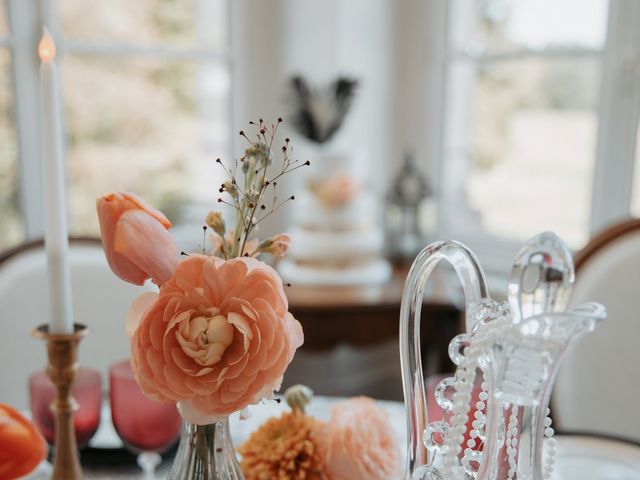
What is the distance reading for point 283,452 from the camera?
0.61 m

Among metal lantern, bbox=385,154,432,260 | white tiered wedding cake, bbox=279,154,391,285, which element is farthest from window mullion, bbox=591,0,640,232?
white tiered wedding cake, bbox=279,154,391,285

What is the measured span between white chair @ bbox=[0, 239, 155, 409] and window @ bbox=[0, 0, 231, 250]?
0.69 meters

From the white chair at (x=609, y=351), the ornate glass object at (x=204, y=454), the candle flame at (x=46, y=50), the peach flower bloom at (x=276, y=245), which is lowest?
the white chair at (x=609, y=351)

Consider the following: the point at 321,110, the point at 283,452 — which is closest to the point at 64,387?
the point at 283,452

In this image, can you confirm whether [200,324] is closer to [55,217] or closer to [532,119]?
[55,217]

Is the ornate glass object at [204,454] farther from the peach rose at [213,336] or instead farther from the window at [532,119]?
the window at [532,119]

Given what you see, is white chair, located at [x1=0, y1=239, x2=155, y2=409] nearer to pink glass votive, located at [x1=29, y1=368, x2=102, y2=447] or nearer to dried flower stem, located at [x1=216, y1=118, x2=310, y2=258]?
pink glass votive, located at [x1=29, y1=368, x2=102, y2=447]

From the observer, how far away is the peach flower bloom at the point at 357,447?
2.02 ft

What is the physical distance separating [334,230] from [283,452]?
116cm

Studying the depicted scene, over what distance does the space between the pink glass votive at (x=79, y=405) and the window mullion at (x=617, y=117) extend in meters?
1.59

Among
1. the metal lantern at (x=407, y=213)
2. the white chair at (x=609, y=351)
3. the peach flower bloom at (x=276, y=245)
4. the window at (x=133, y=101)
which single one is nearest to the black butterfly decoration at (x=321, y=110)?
the metal lantern at (x=407, y=213)

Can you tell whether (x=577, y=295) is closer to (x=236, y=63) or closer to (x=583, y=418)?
(x=583, y=418)

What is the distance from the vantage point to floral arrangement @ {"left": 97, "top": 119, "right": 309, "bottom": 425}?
470mm

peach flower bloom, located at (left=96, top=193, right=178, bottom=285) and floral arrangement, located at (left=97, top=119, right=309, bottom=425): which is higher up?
peach flower bloom, located at (left=96, top=193, right=178, bottom=285)
